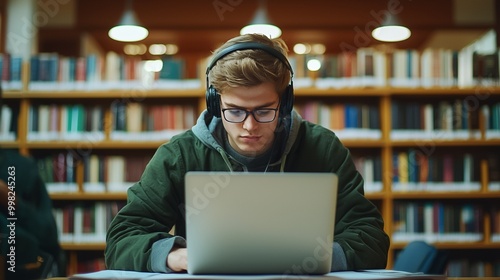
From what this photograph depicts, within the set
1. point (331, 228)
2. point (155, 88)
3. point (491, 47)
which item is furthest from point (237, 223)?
point (491, 47)

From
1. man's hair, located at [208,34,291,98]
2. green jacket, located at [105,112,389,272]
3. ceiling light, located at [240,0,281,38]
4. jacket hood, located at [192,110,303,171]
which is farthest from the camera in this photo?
ceiling light, located at [240,0,281,38]

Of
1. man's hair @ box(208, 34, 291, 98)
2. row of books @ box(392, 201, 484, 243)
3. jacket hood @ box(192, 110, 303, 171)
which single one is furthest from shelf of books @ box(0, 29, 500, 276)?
A: man's hair @ box(208, 34, 291, 98)

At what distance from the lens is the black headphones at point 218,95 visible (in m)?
1.52

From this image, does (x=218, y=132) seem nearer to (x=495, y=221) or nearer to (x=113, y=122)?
(x=113, y=122)

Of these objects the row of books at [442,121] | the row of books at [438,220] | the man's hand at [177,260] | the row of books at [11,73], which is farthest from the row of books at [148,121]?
the man's hand at [177,260]

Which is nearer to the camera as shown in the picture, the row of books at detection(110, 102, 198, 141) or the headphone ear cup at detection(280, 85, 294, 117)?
the headphone ear cup at detection(280, 85, 294, 117)

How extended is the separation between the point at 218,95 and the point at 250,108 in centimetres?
11

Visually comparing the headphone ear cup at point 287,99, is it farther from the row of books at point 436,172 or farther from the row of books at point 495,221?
the row of books at point 495,221

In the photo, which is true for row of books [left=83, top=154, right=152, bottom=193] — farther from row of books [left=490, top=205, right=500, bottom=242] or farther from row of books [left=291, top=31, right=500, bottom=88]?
row of books [left=490, top=205, right=500, bottom=242]

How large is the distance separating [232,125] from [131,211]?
0.33 meters

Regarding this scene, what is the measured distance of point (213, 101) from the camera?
5.29 ft

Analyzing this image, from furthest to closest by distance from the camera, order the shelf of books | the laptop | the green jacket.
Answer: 1. the shelf of books
2. the green jacket
3. the laptop

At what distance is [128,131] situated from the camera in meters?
3.96

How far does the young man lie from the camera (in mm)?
1433
